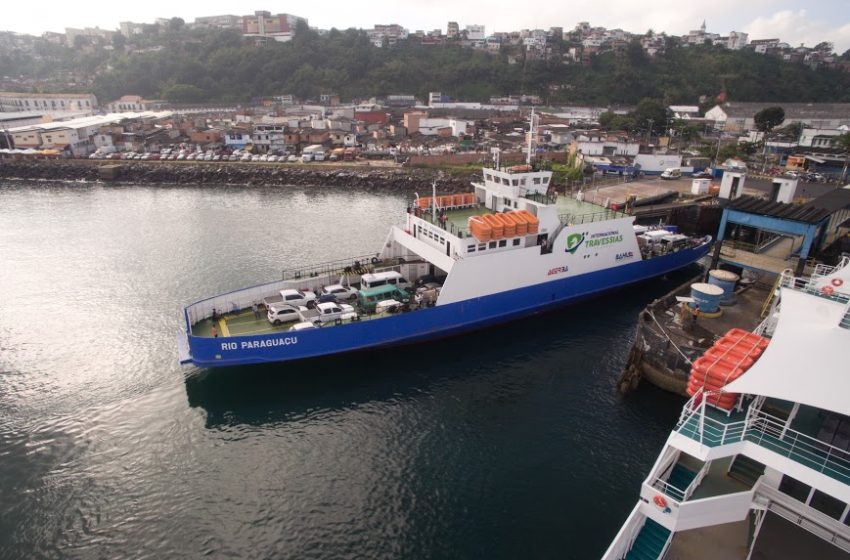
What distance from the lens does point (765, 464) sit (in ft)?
26.5

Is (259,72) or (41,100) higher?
(259,72)

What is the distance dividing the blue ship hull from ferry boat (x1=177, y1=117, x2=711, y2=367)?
45 mm

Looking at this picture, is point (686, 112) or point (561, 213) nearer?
point (561, 213)

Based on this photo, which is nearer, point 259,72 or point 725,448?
point 725,448

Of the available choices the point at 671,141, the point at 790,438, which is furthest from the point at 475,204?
the point at 671,141

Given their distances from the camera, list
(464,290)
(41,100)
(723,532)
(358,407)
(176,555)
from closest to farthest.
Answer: (723,532), (176,555), (358,407), (464,290), (41,100)

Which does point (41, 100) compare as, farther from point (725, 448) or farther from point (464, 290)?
point (725, 448)

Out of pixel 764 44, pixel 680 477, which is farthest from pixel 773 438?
pixel 764 44

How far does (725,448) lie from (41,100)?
4629 inches

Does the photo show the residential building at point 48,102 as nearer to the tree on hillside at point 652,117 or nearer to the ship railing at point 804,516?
the tree on hillside at point 652,117

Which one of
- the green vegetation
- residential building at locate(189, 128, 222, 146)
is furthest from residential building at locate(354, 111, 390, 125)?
the green vegetation

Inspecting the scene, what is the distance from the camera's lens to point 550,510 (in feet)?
38.5

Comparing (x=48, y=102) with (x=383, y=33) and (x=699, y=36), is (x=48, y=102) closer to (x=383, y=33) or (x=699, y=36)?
(x=383, y=33)

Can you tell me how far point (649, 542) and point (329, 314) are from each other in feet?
41.2
